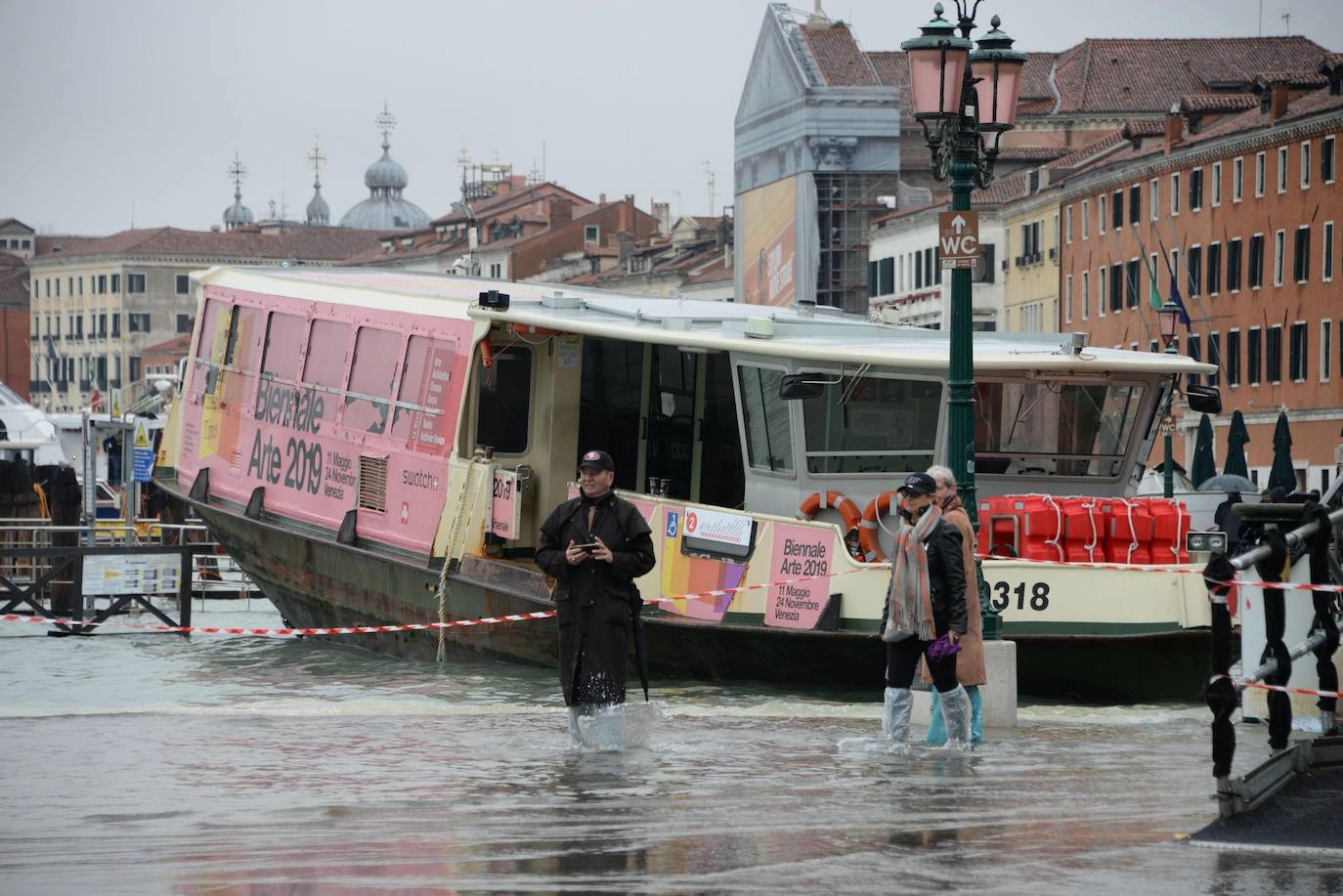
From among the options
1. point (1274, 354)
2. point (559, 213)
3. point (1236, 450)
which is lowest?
point (1236, 450)

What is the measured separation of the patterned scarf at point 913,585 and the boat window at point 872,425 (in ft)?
14.8

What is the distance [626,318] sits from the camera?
19375 millimetres

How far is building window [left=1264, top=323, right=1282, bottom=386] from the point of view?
65188 millimetres

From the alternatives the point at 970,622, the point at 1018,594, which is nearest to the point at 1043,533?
the point at 1018,594

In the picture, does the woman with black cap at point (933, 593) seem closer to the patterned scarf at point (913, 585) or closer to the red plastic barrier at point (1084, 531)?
the patterned scarf at point (913, 585)

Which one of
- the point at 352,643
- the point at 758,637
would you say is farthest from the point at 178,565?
the point at 758,637

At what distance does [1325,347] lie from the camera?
6222 cm

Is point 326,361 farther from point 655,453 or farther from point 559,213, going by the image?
point 559,213

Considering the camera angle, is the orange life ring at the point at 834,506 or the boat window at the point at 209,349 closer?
the orange life ring at the point at 834,506

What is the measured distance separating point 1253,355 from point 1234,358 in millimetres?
1756

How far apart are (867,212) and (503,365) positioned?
80887 mm

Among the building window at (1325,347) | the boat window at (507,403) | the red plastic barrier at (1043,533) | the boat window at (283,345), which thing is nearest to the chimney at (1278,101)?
the building window at (1325,347)

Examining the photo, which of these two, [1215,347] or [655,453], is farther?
[1215,347]

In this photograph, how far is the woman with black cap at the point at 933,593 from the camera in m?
13.2
